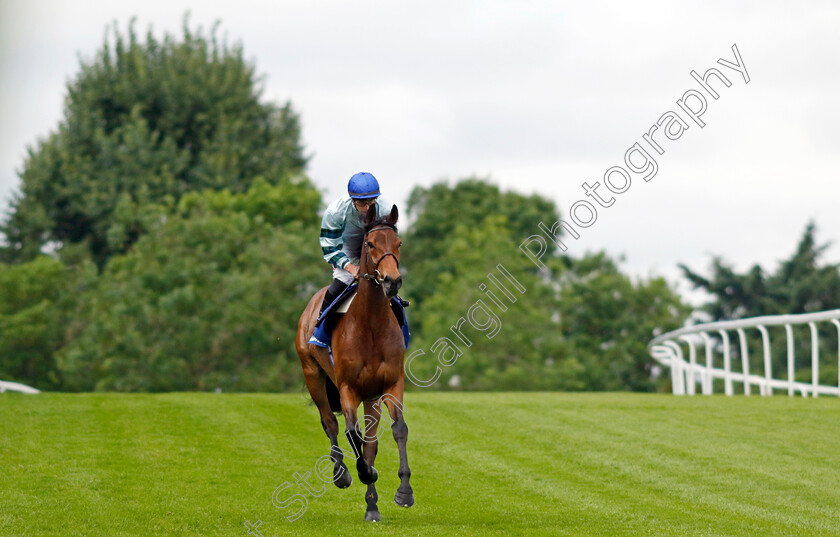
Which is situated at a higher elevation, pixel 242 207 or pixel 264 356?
pixel 242 207

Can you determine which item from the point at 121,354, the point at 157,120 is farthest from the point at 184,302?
the point at 157,120

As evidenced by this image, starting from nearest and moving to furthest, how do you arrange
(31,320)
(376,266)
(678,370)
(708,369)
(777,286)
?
(376,266) < (708,369) < (678,370) < (31,320) < (777,286)

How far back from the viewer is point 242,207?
1633 inches

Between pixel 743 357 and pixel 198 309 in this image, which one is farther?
pixel 198 309

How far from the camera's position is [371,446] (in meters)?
8.70

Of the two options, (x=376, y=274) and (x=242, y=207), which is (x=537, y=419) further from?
(x=242, y=207)

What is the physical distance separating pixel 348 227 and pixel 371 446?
1803 millimetres

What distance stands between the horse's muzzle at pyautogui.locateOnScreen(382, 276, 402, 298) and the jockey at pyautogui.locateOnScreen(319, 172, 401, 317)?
542 millimetres

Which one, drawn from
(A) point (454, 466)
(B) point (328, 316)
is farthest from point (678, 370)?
(B) point (328, 316)

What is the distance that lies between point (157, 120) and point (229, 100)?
9.84 ft

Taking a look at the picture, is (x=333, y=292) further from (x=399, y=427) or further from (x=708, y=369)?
(x=708, y=369)

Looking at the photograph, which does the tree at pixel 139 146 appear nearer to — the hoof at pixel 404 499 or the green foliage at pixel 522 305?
the green foliage at pixel 522 305

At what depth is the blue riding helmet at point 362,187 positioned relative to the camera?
27.8 ft

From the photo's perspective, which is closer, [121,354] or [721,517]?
[721,517]
